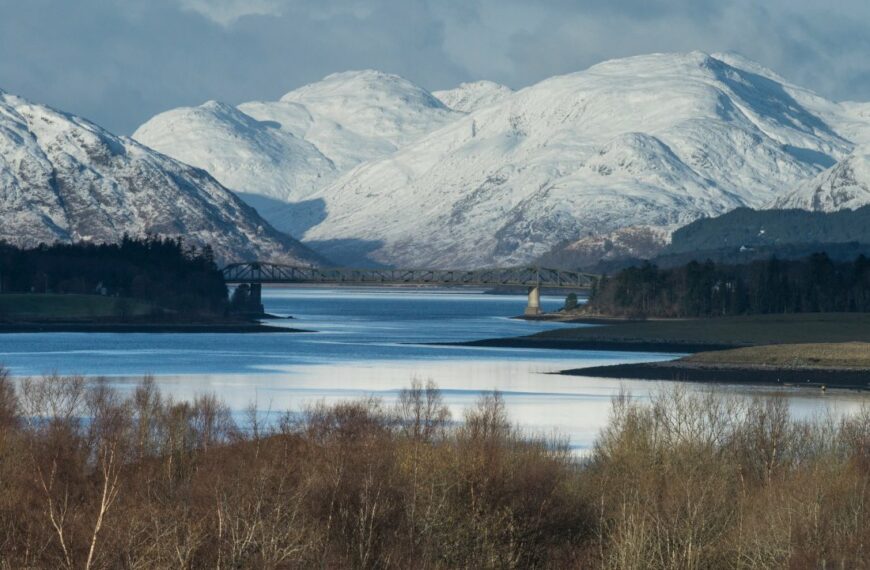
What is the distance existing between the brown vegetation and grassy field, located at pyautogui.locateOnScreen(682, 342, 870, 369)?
79.1m

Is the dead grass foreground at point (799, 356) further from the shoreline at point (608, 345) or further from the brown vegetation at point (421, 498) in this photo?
the brown vegetation at point (421, 498)

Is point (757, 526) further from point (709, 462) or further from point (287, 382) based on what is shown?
point (287, 382)

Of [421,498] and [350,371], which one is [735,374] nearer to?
[350,371]

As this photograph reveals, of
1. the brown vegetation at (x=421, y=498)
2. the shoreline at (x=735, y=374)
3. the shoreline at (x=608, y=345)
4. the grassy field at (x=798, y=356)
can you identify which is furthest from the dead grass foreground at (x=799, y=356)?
the brown vegetation at (x=421, y=498)

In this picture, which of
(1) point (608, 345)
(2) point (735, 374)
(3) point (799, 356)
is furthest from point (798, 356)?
(1) point (608, 345)

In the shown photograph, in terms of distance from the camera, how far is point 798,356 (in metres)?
152

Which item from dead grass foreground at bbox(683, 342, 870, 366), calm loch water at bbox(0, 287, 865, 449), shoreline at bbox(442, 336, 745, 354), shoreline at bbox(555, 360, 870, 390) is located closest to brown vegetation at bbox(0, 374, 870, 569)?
calm loch water at bbox(0, 287, 865, 449)

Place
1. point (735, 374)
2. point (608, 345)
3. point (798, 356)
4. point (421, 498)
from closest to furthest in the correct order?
point (421, 498) → point (735, 374) → point (798, 356) → point (608, 345)

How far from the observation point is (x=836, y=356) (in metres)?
152

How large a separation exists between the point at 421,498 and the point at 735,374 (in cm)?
8988

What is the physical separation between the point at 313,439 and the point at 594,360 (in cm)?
10425

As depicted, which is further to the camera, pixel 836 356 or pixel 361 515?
pixel 836 356

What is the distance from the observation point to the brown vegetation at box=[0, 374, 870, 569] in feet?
153

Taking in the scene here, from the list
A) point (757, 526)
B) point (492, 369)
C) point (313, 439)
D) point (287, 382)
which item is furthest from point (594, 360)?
point (757, 526)
